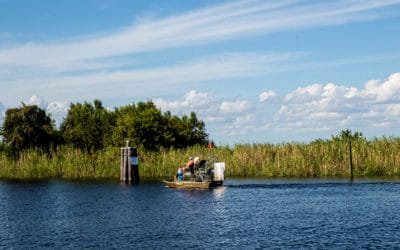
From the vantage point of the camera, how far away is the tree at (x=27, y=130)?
89.6 meters

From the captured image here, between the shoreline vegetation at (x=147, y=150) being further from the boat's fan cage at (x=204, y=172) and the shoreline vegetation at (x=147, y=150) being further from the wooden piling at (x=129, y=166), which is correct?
the boat's fan cage at (x=204, y=172)

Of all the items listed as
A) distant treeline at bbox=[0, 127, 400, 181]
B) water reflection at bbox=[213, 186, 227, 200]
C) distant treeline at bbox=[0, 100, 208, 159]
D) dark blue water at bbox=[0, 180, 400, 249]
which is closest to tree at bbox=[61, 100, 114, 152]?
distant treeline at bbox=[0, 100, 208, 159]

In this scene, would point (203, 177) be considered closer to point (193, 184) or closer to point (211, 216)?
point (193, 184)

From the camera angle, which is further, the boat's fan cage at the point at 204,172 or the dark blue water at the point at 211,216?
the boat's fan cage at the point at 204,172

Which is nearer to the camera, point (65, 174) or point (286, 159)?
point (286, 159)

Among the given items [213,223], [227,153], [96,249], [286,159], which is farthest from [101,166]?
[96,249]

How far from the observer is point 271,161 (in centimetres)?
6950

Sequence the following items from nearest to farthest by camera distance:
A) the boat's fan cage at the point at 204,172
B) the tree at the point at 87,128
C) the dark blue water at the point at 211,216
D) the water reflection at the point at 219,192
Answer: the dark blue water at the point at 211,216 < the water reflection at the point at 219,192 < the boat's fan cage at the point at 204,172 < the tree at the point at 87,128

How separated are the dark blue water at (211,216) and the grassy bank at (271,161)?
5.56 m

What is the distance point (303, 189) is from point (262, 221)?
17.0 m

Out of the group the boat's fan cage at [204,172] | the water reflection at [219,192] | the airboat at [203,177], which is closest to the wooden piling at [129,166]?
the airboat at [203,177]

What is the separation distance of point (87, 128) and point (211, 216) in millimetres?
59716

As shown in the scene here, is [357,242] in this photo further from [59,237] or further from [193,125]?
[193,125]

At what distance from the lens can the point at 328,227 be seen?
35688mm
